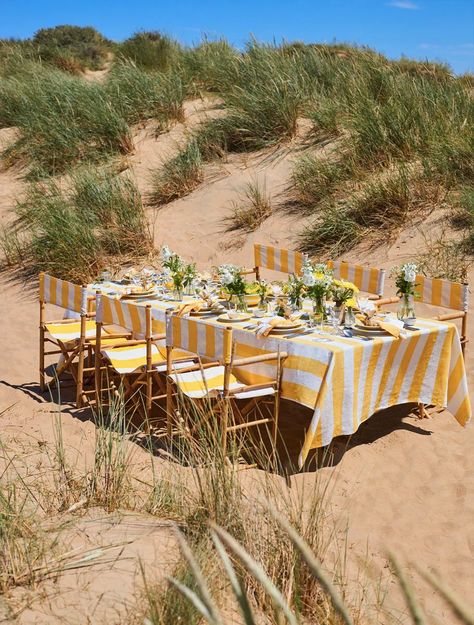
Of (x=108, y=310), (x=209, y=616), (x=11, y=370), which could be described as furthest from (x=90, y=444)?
(x=209, y=616)

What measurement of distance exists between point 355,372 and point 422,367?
0.70m

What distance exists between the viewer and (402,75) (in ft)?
39.5

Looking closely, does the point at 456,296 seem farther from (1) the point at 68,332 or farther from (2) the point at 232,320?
(1) the point at 68,332

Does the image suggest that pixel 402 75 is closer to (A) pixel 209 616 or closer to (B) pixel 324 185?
(B) pixel 324 185

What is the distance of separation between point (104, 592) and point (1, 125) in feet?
45.4

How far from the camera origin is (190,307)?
5750 millimetres

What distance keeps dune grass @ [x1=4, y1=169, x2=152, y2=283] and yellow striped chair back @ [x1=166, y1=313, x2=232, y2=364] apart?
16.6ft

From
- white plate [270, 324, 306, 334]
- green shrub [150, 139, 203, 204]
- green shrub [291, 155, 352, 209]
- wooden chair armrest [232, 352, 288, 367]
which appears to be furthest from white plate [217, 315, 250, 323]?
green shrub [150, 139, 203, 204]

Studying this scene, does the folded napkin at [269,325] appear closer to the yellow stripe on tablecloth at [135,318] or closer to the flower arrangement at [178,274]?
the yellow stripe on tablecloth at [135,318]

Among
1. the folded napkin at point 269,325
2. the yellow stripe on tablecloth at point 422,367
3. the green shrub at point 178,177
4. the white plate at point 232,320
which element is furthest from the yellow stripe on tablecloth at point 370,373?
the green shrub at point 178,177

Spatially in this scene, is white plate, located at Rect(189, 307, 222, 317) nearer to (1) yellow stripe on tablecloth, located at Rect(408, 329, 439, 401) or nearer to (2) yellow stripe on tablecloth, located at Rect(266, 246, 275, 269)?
(1) yellow stripe on tablecloth, located at Rect(408, 329, 439, 401)

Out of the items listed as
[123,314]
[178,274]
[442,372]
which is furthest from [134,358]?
[442,372]

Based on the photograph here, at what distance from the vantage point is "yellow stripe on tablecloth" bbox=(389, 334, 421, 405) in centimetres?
511

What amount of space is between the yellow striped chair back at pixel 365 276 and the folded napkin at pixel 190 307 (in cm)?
142
